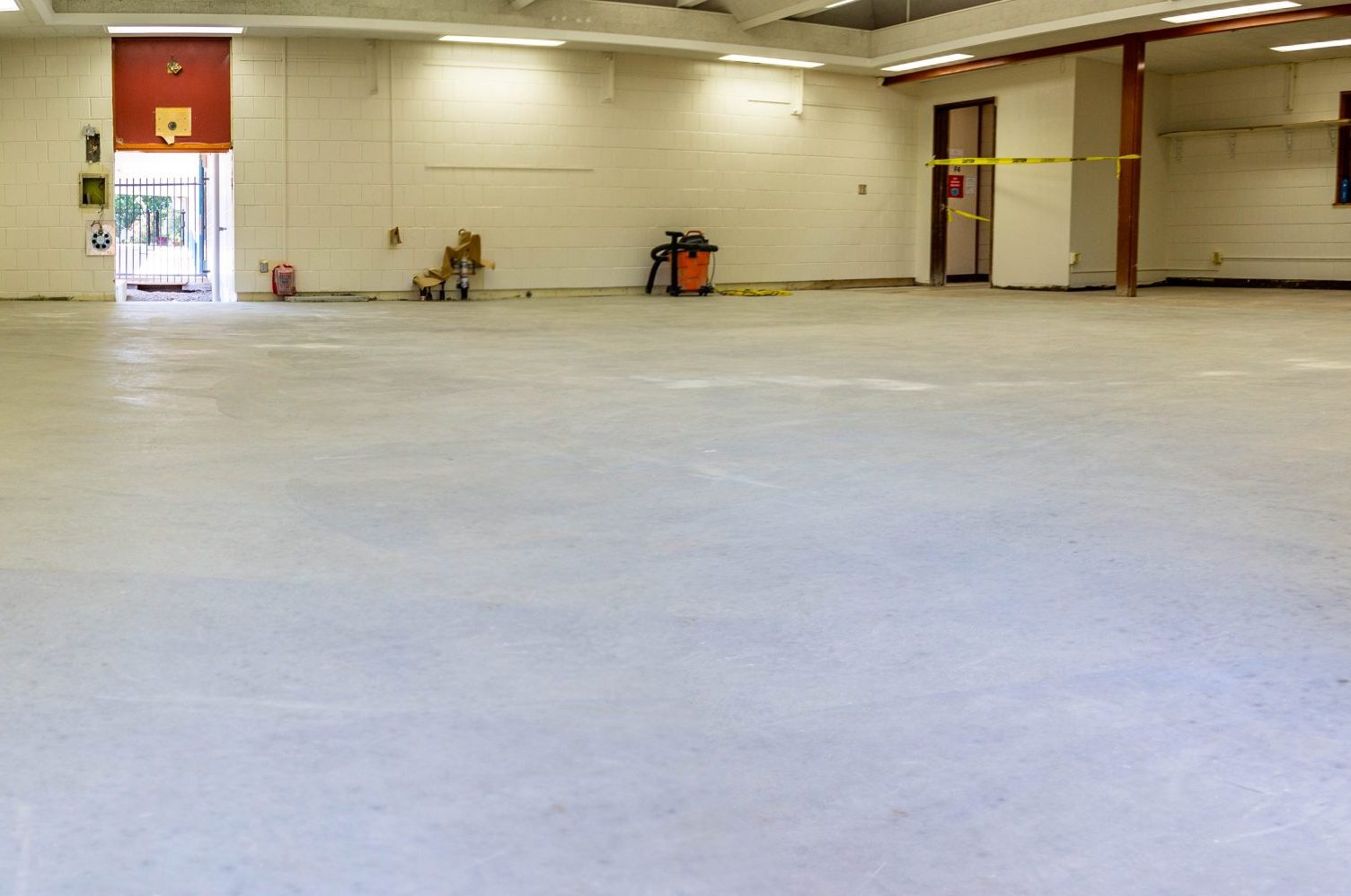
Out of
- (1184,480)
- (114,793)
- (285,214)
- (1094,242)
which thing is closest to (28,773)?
(114,793)

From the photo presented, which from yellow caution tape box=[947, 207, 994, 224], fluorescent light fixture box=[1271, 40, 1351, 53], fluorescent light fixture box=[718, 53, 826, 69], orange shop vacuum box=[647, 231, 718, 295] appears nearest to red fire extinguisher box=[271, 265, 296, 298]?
orange shop vacuum box=[647, 231, 718, 295]

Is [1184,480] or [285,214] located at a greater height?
[285,214]

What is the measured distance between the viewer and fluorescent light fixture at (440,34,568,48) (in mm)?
13320

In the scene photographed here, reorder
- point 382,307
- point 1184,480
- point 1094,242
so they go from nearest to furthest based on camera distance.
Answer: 1. point 1184,480
2. point 382,307
3. point 1094,242

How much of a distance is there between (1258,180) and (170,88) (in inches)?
523

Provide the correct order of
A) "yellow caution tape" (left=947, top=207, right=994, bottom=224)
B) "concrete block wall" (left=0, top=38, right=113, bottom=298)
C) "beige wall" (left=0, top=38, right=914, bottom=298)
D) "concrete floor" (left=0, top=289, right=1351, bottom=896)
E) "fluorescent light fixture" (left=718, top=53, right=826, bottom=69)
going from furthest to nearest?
1. "yellow caution tape" (left=947, top=207, right=994, bottom=224)
2. "fluorescent light fixture" (left=718, top=53, right=826, bottom=69)
3. "beige wall" (left=0, top=38, right=914, bottom=298)
4. "concrete block wall" (left=0, top=38, right=113, bottom=298)
5. "concrete floor" (left=0, top=289, right=1351, bottom=896)

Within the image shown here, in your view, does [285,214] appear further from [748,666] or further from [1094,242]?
[748,666]

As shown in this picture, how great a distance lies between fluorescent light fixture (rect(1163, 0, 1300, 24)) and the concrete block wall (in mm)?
11005

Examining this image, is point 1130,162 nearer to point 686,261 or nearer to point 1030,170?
point 1030,170

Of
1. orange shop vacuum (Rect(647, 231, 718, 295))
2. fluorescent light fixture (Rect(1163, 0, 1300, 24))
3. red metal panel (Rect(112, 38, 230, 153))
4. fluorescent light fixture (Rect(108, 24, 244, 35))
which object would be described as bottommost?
orange shop vacuum (Rect(647, 231, 718, 295))

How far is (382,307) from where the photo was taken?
12414 millimetres

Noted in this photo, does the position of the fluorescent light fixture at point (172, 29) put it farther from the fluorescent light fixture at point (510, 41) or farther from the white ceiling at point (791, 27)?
the fluorescent light fixture at point (510, 41)

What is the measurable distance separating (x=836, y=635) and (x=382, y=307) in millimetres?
10935

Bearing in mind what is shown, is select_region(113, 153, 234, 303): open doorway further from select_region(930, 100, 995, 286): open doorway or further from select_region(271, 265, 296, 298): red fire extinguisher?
select_region(930, 100, 995, 286): open doorway
